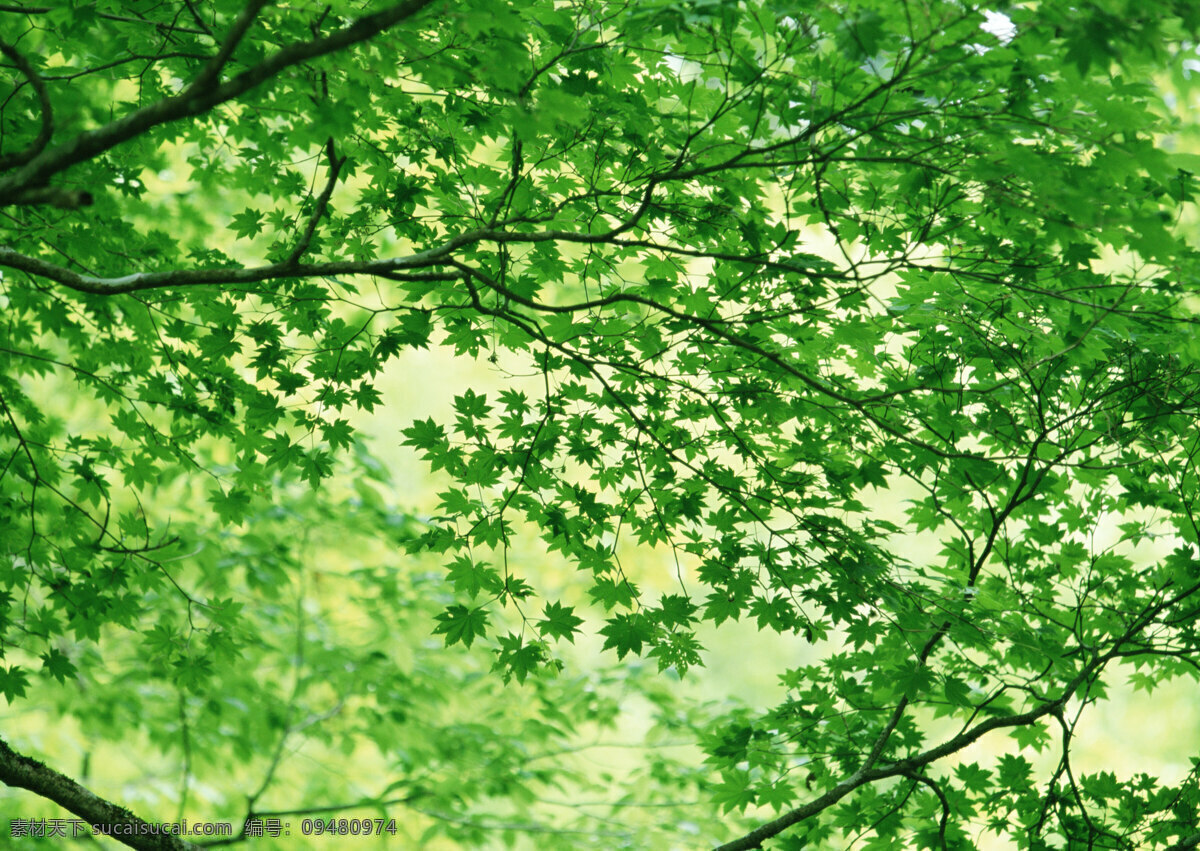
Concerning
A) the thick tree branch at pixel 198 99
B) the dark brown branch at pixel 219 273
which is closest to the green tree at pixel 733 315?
the dark brown branch at pixel 219 273

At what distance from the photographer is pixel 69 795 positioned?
2.53 metres

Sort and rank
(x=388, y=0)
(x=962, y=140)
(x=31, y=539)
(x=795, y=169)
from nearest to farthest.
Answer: (x=388, y=0) → (x=962, y=140) → (x=795, y=169) → (x=31, y=539)

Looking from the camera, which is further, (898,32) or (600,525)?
(600,525)

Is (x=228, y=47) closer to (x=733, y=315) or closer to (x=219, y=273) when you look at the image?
(x=219, y=273)

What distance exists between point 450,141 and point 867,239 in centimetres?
135

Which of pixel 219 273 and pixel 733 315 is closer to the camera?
pixel 219 273

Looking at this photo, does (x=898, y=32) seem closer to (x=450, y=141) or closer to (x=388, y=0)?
(x=388, y=0)

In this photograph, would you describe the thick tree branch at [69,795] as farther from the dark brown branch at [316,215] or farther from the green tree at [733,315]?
the dark brown branch at [316,215]

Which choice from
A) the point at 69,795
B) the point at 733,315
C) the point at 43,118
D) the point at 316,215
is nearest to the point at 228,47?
the point at 43,118

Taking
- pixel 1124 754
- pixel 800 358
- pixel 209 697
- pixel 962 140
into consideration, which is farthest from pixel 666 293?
pixel 1124 754

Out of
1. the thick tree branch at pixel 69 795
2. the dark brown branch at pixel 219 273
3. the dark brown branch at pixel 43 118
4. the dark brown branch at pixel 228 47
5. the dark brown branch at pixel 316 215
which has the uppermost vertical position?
the dark brown branch at pixel 316 215

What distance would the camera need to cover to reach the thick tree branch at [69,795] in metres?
→ 2.46

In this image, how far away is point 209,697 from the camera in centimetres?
536

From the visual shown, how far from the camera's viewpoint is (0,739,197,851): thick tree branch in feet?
8.07
